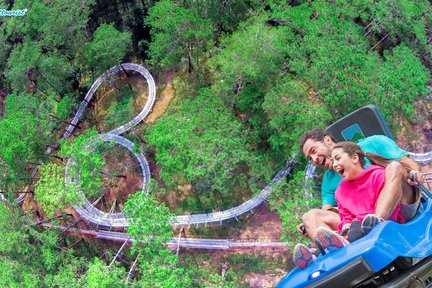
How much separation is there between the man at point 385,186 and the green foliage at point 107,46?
15373mm

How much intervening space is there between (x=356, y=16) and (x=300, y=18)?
8.02ft

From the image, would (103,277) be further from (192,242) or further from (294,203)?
(294,203)

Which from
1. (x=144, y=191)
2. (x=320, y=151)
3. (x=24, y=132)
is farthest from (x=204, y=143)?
(x=320, y=151)

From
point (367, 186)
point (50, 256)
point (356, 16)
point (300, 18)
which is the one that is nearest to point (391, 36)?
point (356, 16)

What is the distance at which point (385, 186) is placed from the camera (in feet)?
23.0

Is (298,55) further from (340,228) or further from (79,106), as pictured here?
(79,106)

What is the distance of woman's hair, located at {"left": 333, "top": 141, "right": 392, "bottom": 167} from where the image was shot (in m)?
7.60

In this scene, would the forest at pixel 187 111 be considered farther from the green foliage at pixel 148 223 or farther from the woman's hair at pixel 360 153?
the woman's hair at pixel 360 153

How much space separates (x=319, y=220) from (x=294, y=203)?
8.04 metres

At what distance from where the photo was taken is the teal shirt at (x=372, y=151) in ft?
27.3

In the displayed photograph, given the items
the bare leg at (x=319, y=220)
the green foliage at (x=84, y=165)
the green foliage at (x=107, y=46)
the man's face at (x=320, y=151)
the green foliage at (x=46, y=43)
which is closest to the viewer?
the bare leg at (x=319, y=220)

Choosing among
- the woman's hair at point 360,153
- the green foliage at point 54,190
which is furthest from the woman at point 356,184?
the green foliage at point 54,190

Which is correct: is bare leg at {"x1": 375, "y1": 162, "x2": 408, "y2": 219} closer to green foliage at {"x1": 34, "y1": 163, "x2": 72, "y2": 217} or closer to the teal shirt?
the teal shirt

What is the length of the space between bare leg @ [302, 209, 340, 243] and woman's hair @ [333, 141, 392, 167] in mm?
1191
